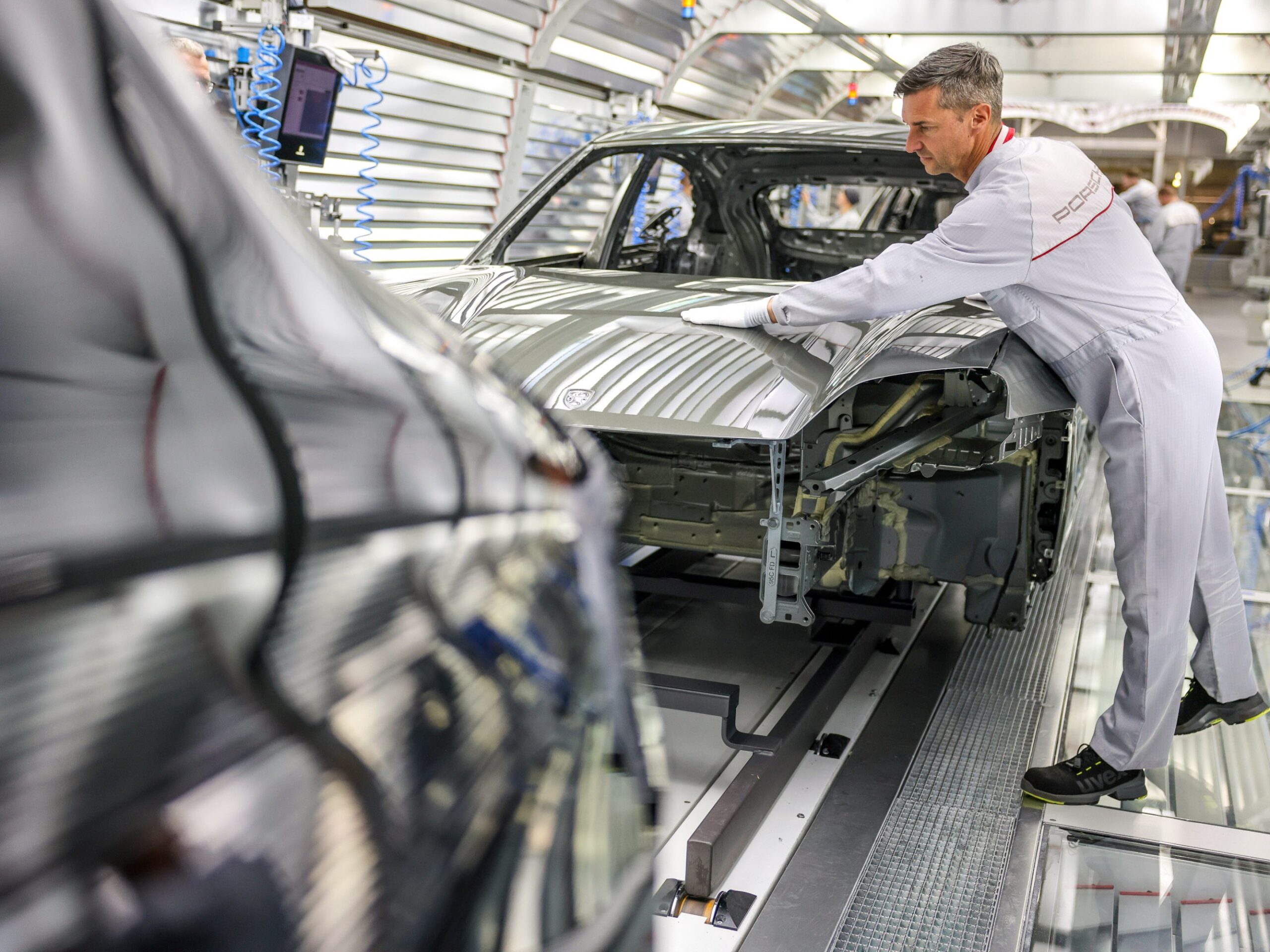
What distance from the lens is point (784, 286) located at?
4016 millimetres

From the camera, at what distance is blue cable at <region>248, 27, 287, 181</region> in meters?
5.55

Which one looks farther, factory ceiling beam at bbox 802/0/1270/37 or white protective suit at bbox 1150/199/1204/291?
white protective suit at bbox 1150/199/1204/291

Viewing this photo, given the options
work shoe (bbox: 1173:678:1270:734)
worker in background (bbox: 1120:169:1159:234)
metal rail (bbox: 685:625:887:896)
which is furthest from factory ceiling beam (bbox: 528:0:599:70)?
work shoe (bbox: 1173:678:1270:734)

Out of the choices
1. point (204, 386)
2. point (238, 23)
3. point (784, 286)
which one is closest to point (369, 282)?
point (204, 386)

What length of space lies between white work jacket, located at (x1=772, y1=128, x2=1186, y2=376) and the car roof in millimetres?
1241

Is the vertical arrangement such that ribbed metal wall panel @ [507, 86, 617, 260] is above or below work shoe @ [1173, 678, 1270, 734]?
above

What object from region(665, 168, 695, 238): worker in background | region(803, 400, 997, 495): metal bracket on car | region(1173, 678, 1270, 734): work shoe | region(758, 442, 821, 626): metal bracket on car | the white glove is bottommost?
region(1173, 678, 1270, 734): work shoe

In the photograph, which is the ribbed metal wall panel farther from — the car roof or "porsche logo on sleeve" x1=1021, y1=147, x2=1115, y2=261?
"porsche logo on sleeve" x1=1021, y1=147, x2=1115, y2=261

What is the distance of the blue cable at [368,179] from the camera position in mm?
7148

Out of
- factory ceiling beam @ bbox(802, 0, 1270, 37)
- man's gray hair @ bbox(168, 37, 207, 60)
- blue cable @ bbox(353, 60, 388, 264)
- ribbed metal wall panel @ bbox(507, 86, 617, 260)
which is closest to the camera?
man's gray hair @ bbox(168, 37, 207, 60)

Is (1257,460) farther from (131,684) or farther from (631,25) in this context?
(131,684)

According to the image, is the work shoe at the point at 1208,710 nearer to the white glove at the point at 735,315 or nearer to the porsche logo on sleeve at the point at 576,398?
the white glove at the point at 735,315

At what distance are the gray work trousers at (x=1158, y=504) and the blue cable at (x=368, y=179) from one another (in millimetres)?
5192

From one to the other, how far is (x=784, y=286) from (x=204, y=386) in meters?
3.51
